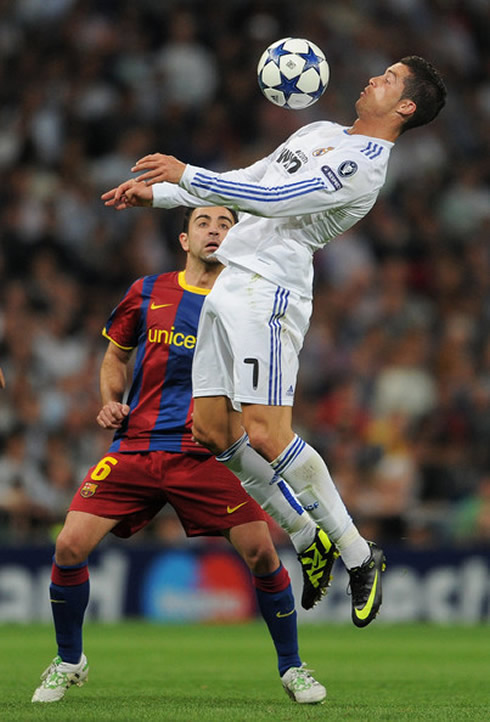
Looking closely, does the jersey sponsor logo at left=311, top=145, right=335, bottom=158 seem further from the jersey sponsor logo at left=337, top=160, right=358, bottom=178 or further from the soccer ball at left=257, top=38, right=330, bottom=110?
the soccer ball at left=257, top=38, right=330, bottom=110

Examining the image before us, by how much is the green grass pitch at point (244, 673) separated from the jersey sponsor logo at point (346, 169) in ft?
7.48

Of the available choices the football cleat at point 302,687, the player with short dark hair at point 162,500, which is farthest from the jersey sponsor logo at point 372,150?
the football cleat at point 302,687

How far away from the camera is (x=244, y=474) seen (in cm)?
623

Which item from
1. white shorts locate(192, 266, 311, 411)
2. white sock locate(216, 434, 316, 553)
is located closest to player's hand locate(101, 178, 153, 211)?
white shorts locate(192, 266, 311, 411)

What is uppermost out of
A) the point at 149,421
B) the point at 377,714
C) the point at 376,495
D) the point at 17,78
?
the point at 17,78

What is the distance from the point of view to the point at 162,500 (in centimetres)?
660

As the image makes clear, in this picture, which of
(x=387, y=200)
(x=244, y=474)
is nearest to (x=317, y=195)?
(x=244, y=474)

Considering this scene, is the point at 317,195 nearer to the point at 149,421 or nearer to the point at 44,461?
the point at 149,421

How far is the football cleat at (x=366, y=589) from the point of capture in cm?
597

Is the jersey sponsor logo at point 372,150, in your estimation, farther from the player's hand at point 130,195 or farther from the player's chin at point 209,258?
the player's chin at point 209,258

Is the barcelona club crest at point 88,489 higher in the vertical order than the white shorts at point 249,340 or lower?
lower

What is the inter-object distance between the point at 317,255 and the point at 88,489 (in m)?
8.50

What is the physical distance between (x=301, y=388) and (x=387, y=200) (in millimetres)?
3114

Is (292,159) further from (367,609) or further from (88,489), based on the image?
(367,609)
